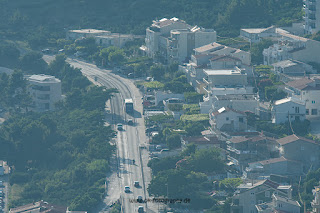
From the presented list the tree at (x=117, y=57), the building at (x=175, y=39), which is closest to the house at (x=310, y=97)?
the building at (x=175, y=39)

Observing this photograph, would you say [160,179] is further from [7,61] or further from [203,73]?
[7,61]

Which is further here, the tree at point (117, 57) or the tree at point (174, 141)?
the tree at point (117, 57)

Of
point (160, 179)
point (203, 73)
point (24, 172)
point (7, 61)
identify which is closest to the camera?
point (160, 179)

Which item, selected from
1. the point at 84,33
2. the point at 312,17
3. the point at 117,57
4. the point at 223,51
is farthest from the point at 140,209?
the point at 84,33

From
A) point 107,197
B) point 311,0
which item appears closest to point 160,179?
point 107,197

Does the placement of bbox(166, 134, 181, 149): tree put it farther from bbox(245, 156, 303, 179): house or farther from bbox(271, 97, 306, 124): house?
bbox(245, 156, 303, 179): house

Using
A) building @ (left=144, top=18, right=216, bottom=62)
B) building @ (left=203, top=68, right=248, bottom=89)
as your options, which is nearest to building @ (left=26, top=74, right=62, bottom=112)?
building @ (left=144, top=18, right=216, bottom=62)

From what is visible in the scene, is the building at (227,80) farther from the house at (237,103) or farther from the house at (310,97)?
the house at (310,97)
